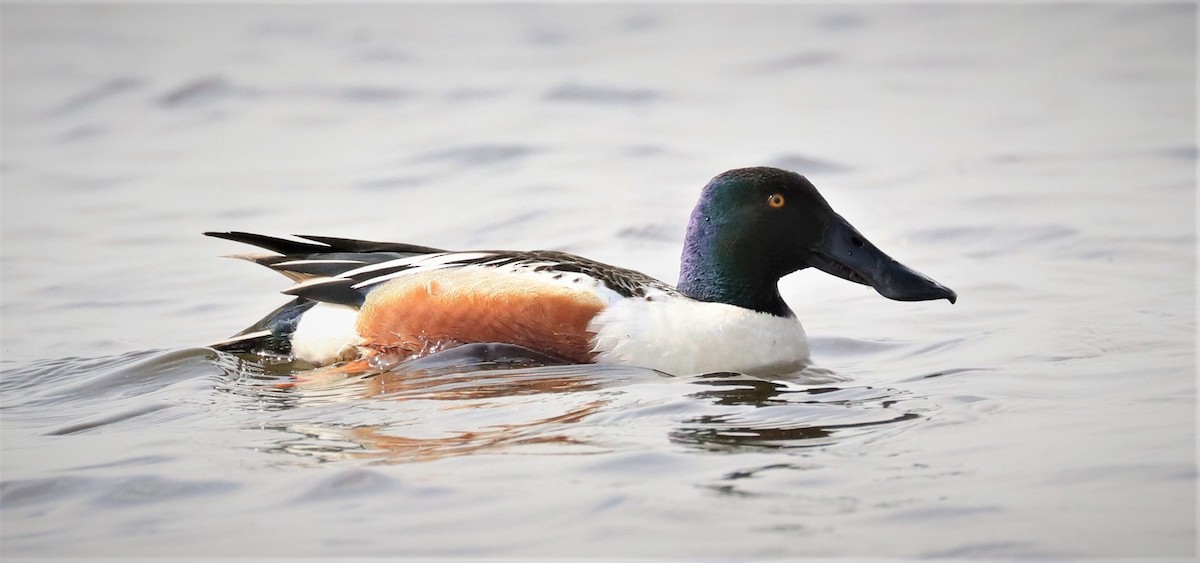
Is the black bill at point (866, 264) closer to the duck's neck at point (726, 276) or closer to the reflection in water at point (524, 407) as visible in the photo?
the duck's neck at point (726, 276)

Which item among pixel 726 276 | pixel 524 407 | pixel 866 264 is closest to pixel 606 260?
pixel 726 276

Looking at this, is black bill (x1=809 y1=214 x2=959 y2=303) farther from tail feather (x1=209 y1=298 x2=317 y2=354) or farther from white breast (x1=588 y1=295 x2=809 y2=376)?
tail feather (x1=209 y1=298 x2=317 y2=354)

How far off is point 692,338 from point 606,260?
115 inches

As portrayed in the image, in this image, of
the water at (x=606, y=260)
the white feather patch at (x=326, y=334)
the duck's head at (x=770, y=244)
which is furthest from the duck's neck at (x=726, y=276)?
the white feather patch at (x=326, y=334)

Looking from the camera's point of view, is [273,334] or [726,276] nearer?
[726,276]

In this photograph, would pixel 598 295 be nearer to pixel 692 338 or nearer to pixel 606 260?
pixel 692 338

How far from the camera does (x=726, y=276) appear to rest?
6.70 metres

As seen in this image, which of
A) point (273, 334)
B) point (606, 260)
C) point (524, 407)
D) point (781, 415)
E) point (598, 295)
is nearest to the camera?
point (781, 415)

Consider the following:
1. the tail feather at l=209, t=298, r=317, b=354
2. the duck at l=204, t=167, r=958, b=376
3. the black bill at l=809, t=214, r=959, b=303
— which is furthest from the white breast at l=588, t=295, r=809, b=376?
the tail feather at l=209, t=298, r=317, b=354

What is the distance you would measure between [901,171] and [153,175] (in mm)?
5406

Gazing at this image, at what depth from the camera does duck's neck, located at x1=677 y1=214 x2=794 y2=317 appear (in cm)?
668

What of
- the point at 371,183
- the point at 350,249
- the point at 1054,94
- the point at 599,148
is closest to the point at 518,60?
the point at 599,148

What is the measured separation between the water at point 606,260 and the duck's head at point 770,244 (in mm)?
399

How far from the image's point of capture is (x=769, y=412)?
5.66 meters
